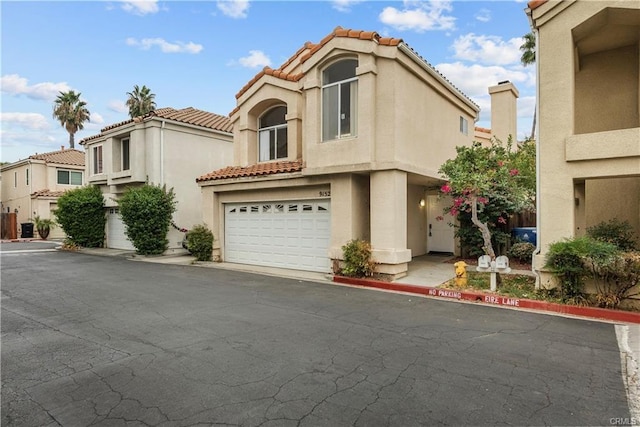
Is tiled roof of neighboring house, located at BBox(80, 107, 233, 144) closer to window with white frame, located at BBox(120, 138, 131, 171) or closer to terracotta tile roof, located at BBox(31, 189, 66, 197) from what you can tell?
window with white frame, located at BBox(120, 138, 131, 171)

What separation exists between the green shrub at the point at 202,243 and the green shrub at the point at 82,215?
9.61m

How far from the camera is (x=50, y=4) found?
11.0 metres

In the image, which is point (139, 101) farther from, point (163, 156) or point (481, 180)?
point (481, 180)

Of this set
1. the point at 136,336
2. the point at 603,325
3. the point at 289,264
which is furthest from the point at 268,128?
the point at 603,325

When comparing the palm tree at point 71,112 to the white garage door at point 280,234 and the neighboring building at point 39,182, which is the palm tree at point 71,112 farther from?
the white garage door at point 280,234

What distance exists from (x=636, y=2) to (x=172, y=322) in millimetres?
11111

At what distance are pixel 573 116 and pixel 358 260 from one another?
6044 mm

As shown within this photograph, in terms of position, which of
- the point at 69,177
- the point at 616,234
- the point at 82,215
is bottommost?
the point at 616,234

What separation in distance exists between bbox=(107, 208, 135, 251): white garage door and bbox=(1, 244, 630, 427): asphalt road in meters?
12.4

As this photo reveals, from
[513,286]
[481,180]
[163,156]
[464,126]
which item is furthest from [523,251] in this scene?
[163,156]

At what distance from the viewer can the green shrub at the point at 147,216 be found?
639 inches

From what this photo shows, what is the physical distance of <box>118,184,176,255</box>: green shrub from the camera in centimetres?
1623

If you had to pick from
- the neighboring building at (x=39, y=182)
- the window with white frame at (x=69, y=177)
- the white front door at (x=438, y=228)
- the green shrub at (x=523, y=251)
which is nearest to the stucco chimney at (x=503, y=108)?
the white front door at (x=438, y=228)

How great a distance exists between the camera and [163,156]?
17.5 m
